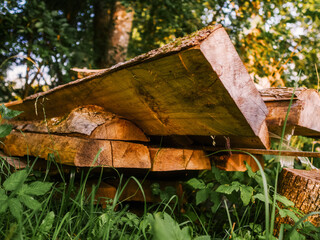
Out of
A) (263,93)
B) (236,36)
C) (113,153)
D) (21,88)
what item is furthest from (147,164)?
(21,88)

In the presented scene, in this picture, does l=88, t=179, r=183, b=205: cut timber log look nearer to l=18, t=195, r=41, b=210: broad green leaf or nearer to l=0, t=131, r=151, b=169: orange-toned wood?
l=0, t=131, r=151, b=169: orange-toned wood

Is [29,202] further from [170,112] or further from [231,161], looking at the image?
[231,161]

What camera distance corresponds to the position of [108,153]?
52.1 inches

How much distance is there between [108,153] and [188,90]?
0.59 meters

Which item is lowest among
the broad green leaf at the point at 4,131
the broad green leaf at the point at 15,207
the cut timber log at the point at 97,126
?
the broad green leaf at the point at 15,207

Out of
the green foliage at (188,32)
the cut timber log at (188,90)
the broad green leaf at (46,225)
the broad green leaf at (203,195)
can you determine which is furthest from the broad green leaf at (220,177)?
the green foliage at (188,32)

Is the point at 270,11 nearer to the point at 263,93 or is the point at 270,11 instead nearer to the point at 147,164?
the point at 263,93

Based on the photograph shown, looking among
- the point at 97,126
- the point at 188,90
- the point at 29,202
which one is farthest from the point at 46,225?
the point at 188,90

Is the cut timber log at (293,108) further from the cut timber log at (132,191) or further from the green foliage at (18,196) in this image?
the green foliage at (18,196)

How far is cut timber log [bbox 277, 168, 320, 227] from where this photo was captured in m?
1.28

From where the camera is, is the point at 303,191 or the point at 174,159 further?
the point at 174,159

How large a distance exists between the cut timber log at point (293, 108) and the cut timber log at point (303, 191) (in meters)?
0.30

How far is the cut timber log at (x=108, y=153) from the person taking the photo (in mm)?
1262

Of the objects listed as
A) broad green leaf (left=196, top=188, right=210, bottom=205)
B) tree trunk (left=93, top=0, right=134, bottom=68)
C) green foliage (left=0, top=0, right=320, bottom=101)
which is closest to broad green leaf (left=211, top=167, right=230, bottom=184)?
broad green leaf (left=196, top=188, right=210, bottom=205)
